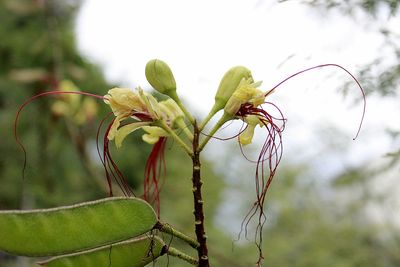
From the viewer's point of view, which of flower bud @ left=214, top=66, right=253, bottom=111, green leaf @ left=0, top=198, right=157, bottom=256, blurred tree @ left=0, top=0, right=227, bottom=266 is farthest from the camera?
blurred tree @ left=0, top=0, right=227, bottom=266

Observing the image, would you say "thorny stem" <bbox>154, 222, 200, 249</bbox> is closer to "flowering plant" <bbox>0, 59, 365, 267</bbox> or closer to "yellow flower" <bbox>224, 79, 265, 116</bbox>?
"flowering plant" <bbox>0, 59, 365, 267</bbox>

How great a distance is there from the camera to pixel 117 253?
0.74m

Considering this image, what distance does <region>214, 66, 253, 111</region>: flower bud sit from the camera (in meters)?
0.80

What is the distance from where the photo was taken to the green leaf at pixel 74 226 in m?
0.70

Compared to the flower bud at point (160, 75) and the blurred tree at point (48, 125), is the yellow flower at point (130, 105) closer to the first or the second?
the flower bud at point (160, 75)

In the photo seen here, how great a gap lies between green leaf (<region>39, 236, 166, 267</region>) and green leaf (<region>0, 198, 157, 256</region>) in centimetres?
3

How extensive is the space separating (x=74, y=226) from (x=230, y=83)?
0.87 ft

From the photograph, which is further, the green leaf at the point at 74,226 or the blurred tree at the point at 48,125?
the blurred tree at the point at 48,125

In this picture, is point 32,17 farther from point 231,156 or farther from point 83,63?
point 231,156

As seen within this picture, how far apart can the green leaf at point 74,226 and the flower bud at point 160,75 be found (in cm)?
18

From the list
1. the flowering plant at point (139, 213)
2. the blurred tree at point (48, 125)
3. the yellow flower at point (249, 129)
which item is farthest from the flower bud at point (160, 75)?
the blurred tree at point (48, 125)

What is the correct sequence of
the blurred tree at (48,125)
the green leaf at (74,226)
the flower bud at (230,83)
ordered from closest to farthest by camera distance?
1. the green leaf at (74,226)
2. the flower bud at (230,83)
3. the blurred tree at (48,125)

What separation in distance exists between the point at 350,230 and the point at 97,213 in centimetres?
195

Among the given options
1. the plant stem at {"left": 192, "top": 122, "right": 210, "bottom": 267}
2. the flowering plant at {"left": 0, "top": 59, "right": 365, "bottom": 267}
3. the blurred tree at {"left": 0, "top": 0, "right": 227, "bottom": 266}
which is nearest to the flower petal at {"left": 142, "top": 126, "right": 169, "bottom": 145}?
the flowering plant at {"left": 0, "top": 59, "right": 365, "bottom": 267}
